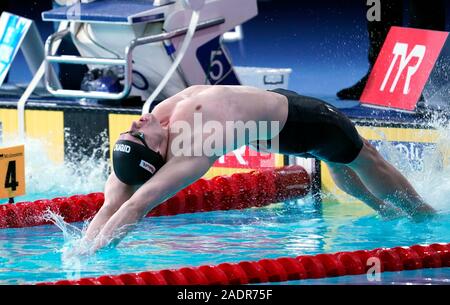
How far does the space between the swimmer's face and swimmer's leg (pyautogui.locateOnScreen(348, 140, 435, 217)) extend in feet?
3.28

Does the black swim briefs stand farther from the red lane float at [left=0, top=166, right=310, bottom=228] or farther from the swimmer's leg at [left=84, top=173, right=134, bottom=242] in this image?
the red lane float at [left=0, top=166, right=310, bottom=228]

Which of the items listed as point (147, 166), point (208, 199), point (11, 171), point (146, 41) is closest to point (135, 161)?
point (147, 166)

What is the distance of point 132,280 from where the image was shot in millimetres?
4199

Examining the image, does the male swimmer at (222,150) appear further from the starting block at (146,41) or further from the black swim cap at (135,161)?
the starting block at (146,41)

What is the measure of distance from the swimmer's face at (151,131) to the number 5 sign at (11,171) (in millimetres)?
1399

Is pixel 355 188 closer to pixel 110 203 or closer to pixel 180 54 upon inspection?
pixel 110 203

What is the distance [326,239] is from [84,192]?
1.85m

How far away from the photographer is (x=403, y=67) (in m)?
6.80

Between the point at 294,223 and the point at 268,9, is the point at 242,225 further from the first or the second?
the point at 268,9

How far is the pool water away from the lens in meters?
4.67

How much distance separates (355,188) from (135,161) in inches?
53.1

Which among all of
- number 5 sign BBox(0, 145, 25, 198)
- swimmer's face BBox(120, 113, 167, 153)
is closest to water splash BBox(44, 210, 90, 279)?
swimmer's face BBox(120, 113, 167, 153)

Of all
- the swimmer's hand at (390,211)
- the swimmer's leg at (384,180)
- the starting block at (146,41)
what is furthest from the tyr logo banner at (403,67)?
the swimmer's leg at (384,180)
